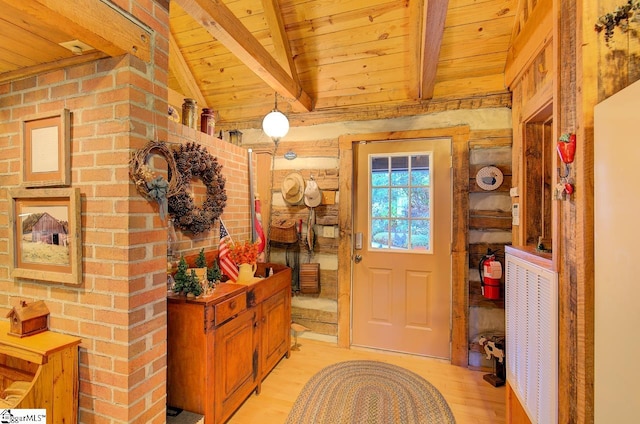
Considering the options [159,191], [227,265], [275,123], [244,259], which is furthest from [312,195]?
[159,191]

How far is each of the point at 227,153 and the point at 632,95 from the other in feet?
8.82

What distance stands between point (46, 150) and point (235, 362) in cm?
163

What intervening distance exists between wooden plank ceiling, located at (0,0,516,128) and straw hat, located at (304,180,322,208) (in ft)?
2.48

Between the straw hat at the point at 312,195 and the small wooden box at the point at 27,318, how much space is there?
2061mm

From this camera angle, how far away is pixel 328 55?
269 centimetres

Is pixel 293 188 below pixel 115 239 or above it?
above

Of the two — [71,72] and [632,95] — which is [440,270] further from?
[71,72]

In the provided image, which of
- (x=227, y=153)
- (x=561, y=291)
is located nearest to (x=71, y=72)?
(x=227, y=153)

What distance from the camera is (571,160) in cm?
122

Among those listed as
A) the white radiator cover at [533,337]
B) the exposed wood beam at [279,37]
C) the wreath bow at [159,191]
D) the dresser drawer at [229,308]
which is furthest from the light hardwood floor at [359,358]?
the exposed wood beam at [279,37]

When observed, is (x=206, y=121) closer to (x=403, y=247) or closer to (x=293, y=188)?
(x=293, y=188)

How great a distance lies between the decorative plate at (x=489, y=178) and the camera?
2.52m

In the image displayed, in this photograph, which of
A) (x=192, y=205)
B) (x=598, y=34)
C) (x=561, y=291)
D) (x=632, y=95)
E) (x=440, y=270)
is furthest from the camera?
(x=440, y=270)

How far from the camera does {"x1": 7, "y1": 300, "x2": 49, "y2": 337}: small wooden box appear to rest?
1.36 metres
